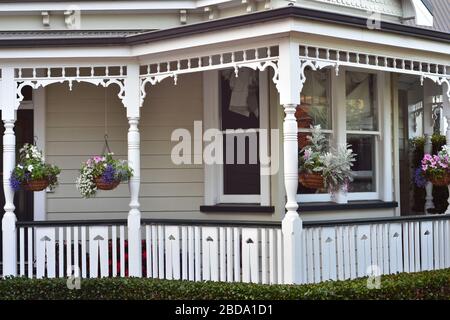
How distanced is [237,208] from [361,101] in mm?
2647

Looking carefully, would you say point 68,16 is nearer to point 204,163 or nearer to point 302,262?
point 204,163

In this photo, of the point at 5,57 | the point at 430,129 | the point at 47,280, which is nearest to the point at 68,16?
the point at 5,57

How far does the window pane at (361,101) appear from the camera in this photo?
1091 cm

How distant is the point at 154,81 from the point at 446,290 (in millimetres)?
4687

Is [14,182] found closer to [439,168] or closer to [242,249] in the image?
[242,249]

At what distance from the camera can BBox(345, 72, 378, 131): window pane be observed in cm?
1091

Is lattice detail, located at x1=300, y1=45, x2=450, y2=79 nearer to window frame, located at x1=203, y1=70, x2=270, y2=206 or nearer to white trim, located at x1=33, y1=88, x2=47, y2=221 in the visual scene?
window frame, located at x1=203, y1=70, x2=270, y2=206

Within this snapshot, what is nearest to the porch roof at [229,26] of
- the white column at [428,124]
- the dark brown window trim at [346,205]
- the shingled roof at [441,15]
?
the dark brown window trim at [346,205]

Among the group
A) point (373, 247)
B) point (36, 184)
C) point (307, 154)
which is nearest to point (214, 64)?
point (307, 154)

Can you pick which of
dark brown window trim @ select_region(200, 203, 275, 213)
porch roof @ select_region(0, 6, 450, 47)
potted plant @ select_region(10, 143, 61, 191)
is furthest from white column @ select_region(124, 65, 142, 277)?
dark brown window trim @ select_region(200, 203, 275, 213)

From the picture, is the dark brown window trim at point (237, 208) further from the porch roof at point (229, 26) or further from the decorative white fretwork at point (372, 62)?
the porch roof at point (229, 26)

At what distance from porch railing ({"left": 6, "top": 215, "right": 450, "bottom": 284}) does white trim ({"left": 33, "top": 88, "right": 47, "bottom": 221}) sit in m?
0.82
